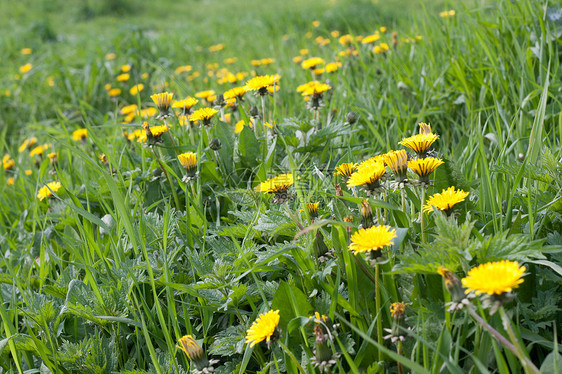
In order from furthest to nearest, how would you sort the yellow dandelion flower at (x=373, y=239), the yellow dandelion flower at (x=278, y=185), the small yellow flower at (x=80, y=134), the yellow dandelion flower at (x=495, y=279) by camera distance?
1. the small yellow flower at (x=80, y=134)
2. the yellow dandelion flower at (x=278, y=185)
3. the yellow dandelion flower at (x=373, y=239)
4. the yellow dandelion flower at (x=495, y=279)

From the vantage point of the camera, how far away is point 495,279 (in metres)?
0.75

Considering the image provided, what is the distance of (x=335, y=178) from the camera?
156 cm

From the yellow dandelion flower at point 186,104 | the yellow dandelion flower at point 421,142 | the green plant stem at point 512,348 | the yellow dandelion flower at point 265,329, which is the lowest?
the yellow dandelion flower at point 265,329

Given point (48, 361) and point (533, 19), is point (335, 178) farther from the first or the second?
point (533, 19)

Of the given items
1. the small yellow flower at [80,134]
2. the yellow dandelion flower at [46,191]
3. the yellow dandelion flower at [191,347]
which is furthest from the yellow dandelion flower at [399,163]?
the small yellow flower at [80,134]

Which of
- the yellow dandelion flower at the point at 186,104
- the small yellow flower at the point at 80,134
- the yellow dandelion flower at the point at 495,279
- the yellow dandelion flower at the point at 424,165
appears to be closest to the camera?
the yellow dandelion flower at the point at 495,279

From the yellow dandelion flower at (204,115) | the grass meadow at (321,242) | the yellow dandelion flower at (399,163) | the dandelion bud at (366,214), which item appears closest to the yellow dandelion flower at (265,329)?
the grass meadow at (321,242)

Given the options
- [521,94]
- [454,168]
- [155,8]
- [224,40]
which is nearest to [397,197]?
[454,168]

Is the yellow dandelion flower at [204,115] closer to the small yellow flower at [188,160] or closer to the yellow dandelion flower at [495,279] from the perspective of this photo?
the small yellow flower at [188,160]

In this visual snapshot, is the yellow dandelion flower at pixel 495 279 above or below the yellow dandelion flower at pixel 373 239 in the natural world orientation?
above

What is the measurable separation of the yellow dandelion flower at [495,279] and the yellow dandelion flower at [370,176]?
1.17 ft

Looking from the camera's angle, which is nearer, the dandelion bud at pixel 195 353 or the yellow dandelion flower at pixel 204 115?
the dandelion bud at pixel 195 353

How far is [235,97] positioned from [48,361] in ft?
3.88

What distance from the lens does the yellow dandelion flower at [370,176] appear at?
1088 mm
